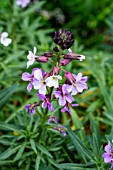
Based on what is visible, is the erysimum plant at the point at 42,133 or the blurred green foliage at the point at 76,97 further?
the blurred green foliage at the point at 76,97

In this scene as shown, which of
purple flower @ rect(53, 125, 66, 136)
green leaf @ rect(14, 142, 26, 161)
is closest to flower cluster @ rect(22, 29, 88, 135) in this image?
purple flower @ rect(53, 125, 66, 136)

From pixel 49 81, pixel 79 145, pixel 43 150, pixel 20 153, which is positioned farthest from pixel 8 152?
pixel 49 81

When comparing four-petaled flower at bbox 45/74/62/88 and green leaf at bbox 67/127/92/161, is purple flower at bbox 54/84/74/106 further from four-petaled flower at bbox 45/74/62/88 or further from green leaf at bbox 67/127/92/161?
green leaf at bbox 67/127/92/161

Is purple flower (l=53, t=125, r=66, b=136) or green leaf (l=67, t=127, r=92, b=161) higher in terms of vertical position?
purple flower (l=53, t=125, r=66, b=136)

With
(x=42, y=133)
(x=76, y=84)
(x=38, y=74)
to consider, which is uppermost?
(x=38, y=74)

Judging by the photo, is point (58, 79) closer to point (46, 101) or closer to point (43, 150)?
point (46, 101)

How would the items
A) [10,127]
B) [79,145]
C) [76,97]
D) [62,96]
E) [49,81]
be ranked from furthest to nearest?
[76,97] < [10,127] < [79,145] < [62,96] < [49,81]

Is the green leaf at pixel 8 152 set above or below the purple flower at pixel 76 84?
below

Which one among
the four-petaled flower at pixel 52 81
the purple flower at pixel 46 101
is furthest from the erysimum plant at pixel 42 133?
the four-petaled flower at pixel 52 81

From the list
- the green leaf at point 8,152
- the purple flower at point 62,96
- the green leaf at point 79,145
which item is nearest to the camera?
the purple flower at point 62,96

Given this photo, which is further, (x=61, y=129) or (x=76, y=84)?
(x=61, y=129)

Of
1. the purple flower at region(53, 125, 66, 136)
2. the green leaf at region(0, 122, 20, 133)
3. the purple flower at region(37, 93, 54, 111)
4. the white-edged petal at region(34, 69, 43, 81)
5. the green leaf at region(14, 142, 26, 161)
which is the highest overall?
the white-edged petal at region(34, 69, 43, 81)

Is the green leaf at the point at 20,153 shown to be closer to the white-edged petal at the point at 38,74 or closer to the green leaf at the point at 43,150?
the green leaf at the point at 43,150
